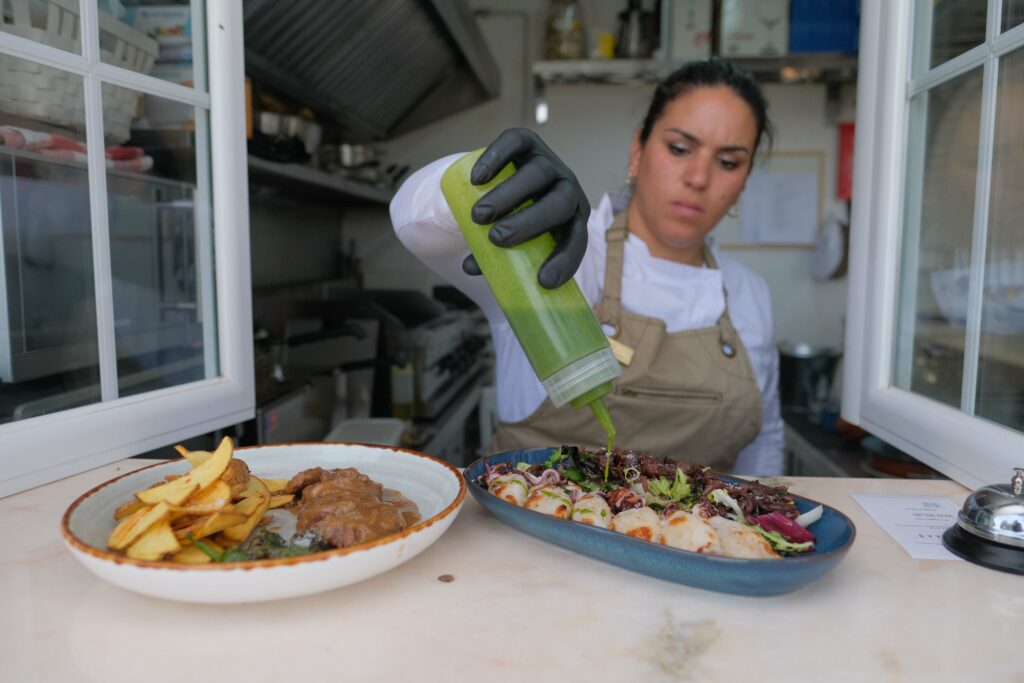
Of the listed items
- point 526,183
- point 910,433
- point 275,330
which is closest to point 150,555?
point 526,183

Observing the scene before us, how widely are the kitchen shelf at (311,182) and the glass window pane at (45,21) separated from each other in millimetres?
1001

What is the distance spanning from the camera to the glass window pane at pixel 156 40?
1.15m

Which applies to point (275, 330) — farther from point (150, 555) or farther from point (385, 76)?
point (150, 555)

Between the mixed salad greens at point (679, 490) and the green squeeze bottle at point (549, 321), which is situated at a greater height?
the green squeeze bottle at point (549, 321)

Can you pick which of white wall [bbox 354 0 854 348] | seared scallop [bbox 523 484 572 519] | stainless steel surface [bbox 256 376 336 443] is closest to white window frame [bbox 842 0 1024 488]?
seared scallop [bbox 523 484 572 519]

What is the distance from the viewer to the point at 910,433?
1.15m

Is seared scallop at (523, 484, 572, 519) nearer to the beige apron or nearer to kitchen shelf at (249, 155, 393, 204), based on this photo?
the beige apron

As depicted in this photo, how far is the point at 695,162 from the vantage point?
69.2 inches

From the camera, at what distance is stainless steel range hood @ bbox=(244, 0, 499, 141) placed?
7.57ft

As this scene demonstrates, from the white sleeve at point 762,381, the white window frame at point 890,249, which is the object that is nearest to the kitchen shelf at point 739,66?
the white sleeve at point 762,381

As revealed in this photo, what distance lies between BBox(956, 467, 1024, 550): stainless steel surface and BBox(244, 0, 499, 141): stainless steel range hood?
2.01 meters

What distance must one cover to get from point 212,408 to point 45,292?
316 mm

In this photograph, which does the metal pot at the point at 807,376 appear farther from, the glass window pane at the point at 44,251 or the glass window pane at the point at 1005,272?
the glass window pane at the point at 44,251

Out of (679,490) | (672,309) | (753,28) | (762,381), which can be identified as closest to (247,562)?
(679,490)
